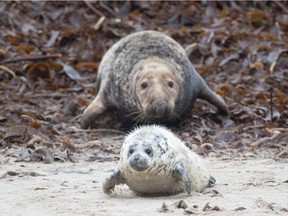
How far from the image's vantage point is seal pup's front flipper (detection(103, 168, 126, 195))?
580 centimetres

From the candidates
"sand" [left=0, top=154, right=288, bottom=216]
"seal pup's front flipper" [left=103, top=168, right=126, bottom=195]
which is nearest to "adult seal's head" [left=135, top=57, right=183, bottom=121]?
"sand" [left=0, top=154, right=288, bottom=216]

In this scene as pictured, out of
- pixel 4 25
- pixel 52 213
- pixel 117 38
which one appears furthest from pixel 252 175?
pixel 4 25

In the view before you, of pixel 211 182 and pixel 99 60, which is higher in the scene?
pixel 211 182

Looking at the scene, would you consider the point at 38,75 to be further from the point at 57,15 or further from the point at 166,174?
the point at 166,174

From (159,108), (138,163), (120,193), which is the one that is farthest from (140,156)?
(159,108)

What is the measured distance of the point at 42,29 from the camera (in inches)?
526

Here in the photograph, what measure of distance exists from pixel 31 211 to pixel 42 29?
8.43m

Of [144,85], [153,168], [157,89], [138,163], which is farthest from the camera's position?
[144,85]

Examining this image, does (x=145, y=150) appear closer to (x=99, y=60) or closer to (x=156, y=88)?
(x=156, y=88)

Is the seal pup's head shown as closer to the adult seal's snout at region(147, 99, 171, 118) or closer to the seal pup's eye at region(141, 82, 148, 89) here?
the adult seal's snout at region(147, 99, 171, 118)

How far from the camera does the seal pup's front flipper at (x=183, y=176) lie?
5.68 meters

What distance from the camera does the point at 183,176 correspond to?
5719 millimetres

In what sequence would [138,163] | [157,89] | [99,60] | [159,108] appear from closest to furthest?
1. [138,163]
2. [159,108]
3. [157,89]
4. [99,60]

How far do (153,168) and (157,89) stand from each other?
369 cm
